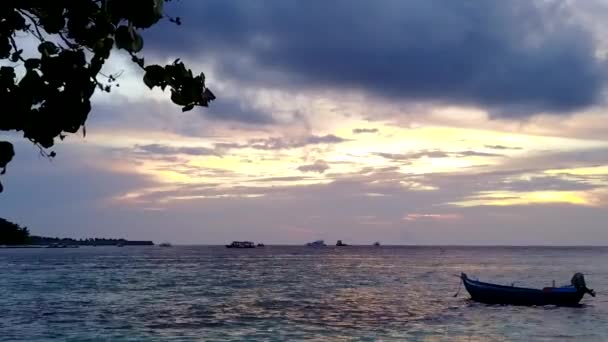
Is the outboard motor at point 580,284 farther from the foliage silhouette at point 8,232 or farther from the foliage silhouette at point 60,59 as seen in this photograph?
the foliage silhouette at point 60,59

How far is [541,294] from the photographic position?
2073 inches

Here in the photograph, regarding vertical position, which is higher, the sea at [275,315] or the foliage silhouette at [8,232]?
the foliage silhouette at [8,232]

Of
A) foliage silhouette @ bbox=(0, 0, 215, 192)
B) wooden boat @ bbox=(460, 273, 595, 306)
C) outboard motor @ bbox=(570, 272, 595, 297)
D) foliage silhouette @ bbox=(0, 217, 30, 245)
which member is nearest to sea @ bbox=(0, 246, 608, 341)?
wooden boat @ bbox=(460, 273, 595, 306)

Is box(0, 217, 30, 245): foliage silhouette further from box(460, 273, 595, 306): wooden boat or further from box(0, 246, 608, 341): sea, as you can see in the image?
box(460, 273, 595, 306): wooden boat

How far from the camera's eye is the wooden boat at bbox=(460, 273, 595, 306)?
52.5 m

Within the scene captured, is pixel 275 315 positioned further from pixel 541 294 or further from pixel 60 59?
pixel 60 59

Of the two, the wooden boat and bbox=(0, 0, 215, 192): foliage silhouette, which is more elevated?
bbox=(0, 0, 215, 192): foliage silhouette

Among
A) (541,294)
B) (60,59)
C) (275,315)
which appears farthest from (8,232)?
(541,294)

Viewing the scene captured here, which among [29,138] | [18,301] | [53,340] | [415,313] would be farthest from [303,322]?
[29,138]

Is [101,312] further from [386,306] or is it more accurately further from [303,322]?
[386,306]

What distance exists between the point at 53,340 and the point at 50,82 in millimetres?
35427

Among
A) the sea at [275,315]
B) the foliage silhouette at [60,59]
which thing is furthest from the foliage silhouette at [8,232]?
the sea at [275,315]

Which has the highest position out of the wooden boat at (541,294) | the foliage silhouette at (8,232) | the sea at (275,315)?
the foliage silhouette at (8,232)

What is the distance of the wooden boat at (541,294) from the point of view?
5250 centimetres
